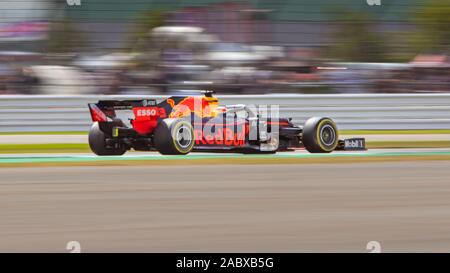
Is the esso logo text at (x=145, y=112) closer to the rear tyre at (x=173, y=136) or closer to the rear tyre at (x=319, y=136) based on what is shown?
the rear tyre at (x=173, y=136)

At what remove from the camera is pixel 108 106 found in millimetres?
12375

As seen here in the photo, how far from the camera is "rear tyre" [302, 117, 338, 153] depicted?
518 inches

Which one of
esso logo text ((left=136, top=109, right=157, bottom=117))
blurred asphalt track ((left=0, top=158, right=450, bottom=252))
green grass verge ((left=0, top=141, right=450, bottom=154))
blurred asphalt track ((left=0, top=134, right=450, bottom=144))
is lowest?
blurred asphalt track ((left=0, top=158, right=450, bottom=252))

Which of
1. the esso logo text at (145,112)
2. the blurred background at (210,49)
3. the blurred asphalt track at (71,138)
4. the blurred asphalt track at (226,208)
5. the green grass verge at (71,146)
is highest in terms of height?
the blurred background at (210,49)

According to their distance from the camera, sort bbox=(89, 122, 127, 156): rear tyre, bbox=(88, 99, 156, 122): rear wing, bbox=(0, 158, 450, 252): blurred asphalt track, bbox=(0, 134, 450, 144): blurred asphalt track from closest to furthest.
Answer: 1. bbox=(0, 158, 450, 252): blurred asphalt track
2. bbox=(88, 99, 156, 122): rear wing
3. bbox=(89, 122, 127, 156): rear tyre
4. bbox=(0, 134, 450, 144): blurred asphalt track

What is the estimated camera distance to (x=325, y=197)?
836cm

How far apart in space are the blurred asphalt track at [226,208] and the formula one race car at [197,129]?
1276mm

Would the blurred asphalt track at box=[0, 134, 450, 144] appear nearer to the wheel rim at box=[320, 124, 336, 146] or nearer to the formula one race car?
the wheel rim at box=[320, 124, 336, 146]

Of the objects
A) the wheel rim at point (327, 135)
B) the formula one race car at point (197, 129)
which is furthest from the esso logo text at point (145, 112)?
the wheel rim at point (327, 135)

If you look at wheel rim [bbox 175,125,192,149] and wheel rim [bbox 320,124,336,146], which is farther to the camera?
wheel rim [bbox 320,124,336,146]

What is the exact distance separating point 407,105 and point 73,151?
7089 millimetres

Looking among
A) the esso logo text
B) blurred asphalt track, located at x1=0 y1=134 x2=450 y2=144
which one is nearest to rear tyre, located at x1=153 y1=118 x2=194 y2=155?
the esso logo text

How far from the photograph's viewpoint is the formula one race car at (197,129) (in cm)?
Answer: 1243
